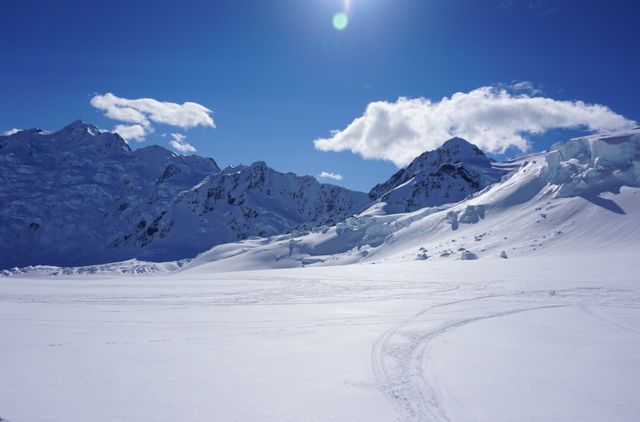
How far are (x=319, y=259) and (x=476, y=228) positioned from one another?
43725mm

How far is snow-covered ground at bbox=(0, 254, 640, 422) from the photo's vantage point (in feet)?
21.9

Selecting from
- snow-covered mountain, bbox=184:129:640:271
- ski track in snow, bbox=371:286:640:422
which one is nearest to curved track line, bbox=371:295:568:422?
ski track in snow, bbox=371:286:640:422

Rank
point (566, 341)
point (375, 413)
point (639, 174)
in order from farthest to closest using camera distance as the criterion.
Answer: point (639, 174) < point (566, 341) < point (375, 413)

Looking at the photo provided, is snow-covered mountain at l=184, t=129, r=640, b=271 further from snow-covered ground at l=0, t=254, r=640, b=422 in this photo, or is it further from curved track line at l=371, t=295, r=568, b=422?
curved track line at l=371, t=295, r=568, b=422

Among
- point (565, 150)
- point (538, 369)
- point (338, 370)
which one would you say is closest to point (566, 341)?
point (538, 369)

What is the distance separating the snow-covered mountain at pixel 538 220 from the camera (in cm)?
5750

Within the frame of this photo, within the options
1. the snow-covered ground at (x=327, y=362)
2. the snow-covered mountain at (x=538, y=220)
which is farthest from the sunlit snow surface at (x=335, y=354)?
the snow-covered mountain at (x=538, y=220)

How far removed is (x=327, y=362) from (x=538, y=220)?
6792 cm

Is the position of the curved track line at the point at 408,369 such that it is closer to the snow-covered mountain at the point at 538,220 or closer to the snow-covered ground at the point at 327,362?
the snow-covered ground at the point at 327,362

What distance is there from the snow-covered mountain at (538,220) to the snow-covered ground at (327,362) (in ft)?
140

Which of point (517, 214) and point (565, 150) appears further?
point (565, 150)

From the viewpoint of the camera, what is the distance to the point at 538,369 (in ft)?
28.3

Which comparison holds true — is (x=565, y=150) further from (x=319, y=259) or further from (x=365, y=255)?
(x=319, y=259)

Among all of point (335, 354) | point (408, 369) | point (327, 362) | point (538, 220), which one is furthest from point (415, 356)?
point (538, 220)
